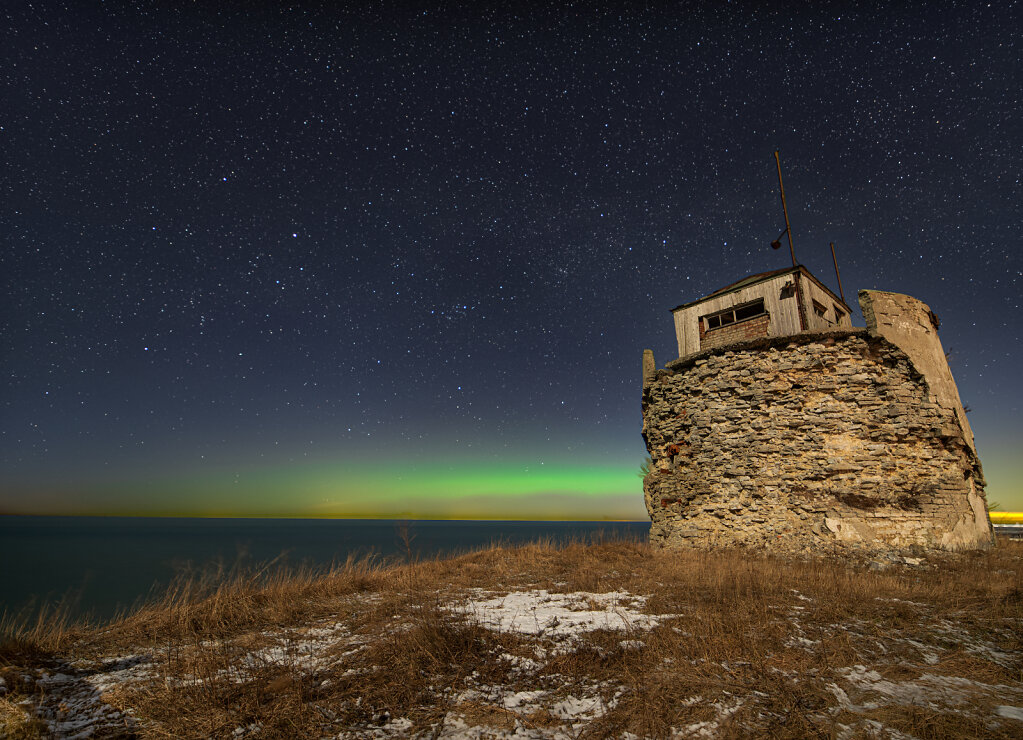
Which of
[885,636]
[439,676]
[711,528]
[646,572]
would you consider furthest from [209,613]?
[711,528]

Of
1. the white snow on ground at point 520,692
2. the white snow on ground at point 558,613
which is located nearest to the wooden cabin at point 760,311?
the white snow on ground at point 558,613

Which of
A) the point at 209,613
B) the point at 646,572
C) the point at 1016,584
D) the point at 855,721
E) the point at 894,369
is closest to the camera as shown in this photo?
the point at 855,721

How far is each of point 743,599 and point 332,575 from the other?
23.1ft

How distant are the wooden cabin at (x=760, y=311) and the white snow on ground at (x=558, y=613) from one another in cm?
→ 968

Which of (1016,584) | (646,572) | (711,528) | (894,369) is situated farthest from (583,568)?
(894,369)

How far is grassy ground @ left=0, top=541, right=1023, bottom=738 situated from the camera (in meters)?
2.86

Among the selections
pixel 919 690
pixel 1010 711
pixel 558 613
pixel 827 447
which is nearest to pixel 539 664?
pixel 558 613

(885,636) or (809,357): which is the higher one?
(809,357)

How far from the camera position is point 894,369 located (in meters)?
10.8

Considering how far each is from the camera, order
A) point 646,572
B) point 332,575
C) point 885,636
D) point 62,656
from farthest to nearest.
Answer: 1. point 646,572
2. point 332,575
3. point 885,636
4. point 62,656

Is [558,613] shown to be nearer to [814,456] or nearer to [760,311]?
[814,456]

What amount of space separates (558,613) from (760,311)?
1270 centimetres

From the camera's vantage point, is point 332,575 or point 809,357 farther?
point 809,357

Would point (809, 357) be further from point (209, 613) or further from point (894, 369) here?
point (209, 613)
